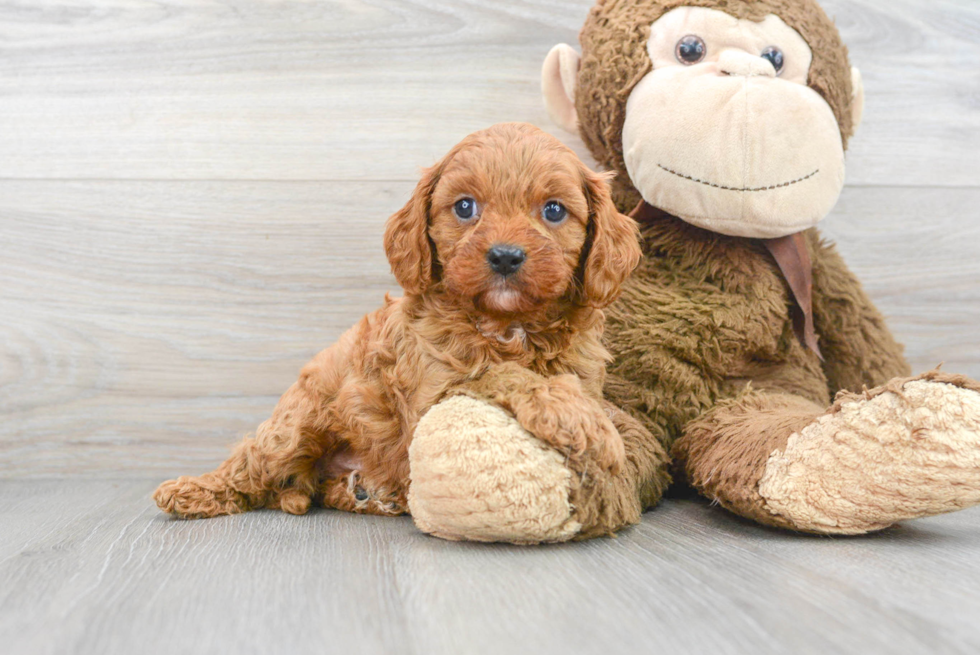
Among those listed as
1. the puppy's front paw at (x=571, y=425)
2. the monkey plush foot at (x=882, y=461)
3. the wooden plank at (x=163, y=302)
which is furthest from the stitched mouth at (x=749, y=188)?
the wooden plank at (x=163, y=302)

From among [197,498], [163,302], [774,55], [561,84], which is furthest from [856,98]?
[163,302]

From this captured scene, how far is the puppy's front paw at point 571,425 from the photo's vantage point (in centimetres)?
120

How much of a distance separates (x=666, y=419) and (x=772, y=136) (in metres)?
0.61

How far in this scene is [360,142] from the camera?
208cm

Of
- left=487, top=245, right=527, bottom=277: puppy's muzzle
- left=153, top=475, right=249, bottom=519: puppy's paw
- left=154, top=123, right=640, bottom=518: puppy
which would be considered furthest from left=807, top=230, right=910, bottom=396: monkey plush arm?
left=153, top=475, right=249, bottom=519: puppy's paw

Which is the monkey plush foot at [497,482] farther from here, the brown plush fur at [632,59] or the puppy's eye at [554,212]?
the brown plush fur at [632,59]

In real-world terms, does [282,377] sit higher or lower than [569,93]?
lower

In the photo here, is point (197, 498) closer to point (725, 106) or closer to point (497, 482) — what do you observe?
point (497, 482)

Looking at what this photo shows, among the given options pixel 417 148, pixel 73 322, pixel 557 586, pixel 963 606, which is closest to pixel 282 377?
pixel 73 322

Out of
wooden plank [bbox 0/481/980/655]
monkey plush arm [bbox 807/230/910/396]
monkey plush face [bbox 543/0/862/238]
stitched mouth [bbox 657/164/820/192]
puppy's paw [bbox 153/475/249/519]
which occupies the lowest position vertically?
puppy's paw [bbox 153/475/249/519]

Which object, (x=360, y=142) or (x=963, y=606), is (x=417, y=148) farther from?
(x=963, y=606)

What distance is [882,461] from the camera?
1.23 m

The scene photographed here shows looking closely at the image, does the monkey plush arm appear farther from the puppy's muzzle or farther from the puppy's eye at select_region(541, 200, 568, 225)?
the puppy's muzzle

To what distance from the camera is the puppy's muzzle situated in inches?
48.9
